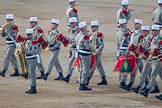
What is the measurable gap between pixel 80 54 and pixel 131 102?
2722 millimetres

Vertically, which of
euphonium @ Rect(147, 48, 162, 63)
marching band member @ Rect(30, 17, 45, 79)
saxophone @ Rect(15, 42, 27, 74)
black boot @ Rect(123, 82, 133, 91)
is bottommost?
black boot @ Rect(123, 82, 133, 91)

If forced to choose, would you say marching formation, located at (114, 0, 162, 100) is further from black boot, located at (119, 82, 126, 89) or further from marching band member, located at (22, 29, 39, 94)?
marching band member, located at (22, 29, 39, 94)

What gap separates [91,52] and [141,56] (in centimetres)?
169

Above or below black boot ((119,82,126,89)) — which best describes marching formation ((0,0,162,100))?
above

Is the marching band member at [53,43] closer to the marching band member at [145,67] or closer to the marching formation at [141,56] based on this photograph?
the marching formation at [141,56]

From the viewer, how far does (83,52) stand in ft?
74.5

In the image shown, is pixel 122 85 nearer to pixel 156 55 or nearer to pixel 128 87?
pixel 128 87

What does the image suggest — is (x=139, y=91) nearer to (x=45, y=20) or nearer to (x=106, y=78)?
(x=106, y=78)

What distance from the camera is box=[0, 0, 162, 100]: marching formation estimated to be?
71.8 feet

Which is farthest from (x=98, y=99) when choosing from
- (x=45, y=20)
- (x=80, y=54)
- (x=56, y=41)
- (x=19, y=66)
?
(x=45, y=20)

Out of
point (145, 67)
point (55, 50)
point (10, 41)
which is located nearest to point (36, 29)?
point (55, 50)

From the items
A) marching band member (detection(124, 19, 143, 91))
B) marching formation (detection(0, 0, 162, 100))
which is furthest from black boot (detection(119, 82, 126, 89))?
marching band member (detection(124, 19, 143, 91))

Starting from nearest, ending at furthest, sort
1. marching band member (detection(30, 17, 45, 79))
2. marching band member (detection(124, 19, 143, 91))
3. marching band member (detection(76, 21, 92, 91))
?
1. marching band member (detection(76, 21, 92, 91))
2. marching band member (detection(124, 19, 143, 91))
3. marching band member (detection(30, 17, 45, 79))

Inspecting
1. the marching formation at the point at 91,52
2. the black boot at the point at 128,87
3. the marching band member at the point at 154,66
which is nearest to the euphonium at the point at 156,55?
the marching formation at the point at 91,52
